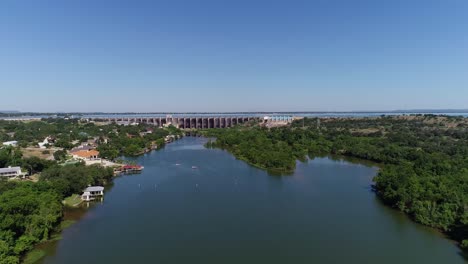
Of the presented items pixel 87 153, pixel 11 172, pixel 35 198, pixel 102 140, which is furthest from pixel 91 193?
pixel 102 140

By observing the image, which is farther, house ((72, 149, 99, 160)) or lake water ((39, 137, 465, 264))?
house ((72, 149, 99, 160))

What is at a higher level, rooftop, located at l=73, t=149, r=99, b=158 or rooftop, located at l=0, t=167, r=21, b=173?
rooftop, located at l=0, t=167, r=21, b=173

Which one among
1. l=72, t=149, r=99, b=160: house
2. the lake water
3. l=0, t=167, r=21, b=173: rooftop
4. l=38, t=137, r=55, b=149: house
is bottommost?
the lake water

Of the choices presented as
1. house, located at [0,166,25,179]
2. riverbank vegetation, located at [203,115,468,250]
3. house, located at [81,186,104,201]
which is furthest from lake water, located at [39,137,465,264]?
house, located at [0,166,25,179]

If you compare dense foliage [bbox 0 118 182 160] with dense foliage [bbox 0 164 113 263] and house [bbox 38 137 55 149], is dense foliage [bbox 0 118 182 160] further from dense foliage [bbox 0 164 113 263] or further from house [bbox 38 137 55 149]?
dense foliage [bbox 0 164 113 263]

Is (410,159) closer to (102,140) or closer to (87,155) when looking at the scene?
(87,155)
